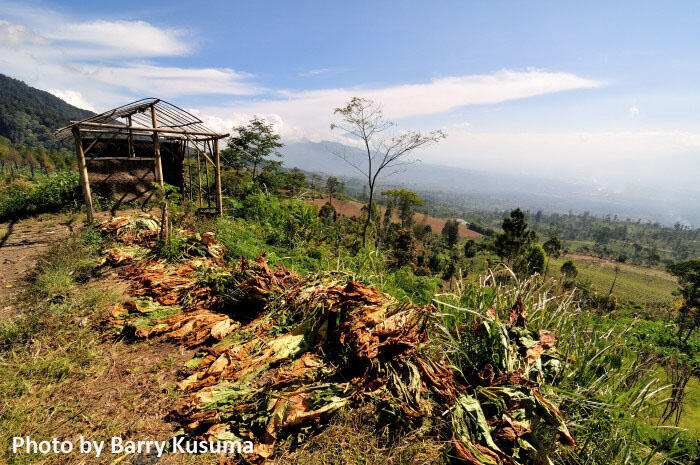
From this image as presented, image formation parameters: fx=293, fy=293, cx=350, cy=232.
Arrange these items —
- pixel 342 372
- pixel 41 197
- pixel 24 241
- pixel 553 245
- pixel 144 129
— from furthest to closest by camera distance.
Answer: pixel 553 245, pixel 41 197, pixel 144 129, pixel 24 241, pixel 342 372

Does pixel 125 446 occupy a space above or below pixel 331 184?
below

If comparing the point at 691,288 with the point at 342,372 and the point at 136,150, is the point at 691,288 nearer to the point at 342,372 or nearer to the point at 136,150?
the point at 342,372

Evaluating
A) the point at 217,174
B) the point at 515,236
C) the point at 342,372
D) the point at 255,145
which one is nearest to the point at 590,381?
the point at 342,372

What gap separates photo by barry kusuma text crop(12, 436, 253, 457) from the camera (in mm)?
2057

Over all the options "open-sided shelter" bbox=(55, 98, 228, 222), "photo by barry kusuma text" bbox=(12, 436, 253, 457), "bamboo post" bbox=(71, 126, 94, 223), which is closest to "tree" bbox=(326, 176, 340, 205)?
"open-sided shelter" bbox=(55, 98, 228, 222)

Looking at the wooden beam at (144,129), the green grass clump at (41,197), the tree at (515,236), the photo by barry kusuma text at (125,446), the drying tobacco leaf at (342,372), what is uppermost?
the wooden beam at (144,129)

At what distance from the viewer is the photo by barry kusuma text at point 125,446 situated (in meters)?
2.06

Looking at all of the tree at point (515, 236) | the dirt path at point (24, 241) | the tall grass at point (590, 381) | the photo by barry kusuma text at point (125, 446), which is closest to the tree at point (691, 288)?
the tree at point (515, 236)

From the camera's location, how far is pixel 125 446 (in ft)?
6.91

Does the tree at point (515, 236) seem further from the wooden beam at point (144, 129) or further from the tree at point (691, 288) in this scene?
the wooden beam at point (144, 129)

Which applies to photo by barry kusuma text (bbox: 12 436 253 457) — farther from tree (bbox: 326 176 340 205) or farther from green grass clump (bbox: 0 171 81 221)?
tree (bbox: 326 176 340 205)

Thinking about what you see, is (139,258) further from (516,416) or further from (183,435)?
(516,416)

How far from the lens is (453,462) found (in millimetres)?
1978

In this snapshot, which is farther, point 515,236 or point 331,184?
point 331,184
